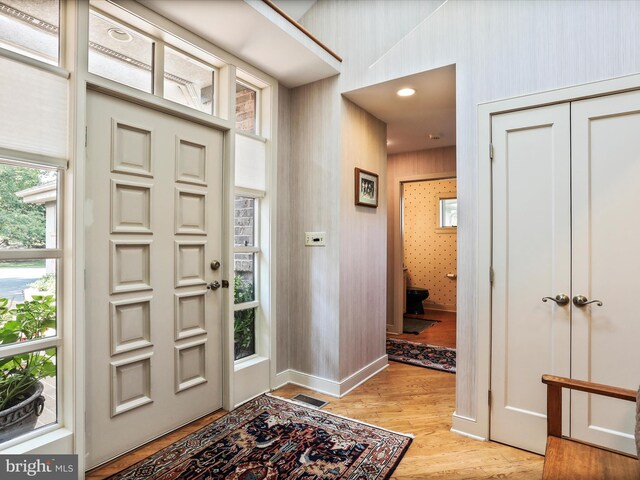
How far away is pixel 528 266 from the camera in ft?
6.84

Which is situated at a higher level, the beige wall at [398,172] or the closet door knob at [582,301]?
the beige wall at [398,172]

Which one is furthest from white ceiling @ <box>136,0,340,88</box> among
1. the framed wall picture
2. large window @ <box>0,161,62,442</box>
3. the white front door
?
large window @ <box>0,161,62,442</box>

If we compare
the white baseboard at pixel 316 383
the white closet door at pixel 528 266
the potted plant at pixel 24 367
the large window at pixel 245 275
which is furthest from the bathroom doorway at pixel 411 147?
the potted plant at pixel 24 367

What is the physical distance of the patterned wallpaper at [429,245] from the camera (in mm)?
6461

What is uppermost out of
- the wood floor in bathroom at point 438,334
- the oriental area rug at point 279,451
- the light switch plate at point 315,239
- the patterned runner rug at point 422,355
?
the light switch plate at point 315,239

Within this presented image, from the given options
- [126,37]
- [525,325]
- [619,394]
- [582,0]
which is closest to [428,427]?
[525,325]

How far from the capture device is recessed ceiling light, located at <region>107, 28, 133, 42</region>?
199cm

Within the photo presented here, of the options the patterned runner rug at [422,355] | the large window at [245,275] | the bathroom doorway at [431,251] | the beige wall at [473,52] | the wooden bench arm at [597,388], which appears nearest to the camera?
the wooden bench arm at [597,388]

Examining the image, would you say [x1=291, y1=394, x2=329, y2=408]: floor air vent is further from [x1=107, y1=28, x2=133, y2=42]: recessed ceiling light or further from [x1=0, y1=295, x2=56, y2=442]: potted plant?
[x1=107, y1=28, x2=133, y2=42]: recessed ceiling light

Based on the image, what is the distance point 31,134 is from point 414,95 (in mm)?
2481

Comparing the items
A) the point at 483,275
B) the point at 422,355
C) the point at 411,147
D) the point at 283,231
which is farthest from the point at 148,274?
the point at 411,147

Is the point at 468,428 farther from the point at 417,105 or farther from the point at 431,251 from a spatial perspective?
the point at 431,251

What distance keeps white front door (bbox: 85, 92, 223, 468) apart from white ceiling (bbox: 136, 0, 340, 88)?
1.86 feet

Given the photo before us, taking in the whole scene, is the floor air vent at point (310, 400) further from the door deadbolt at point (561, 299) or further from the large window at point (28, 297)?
the door deadbolt at point (561, 299)
